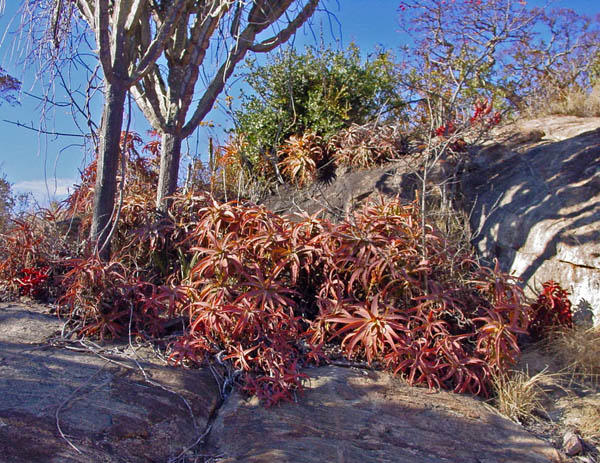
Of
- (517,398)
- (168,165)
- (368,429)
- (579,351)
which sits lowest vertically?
(368,429)

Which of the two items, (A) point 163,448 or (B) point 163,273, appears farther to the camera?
(B) point 163,273

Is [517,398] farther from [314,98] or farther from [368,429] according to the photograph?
[314,98]

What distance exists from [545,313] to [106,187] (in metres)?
4.24

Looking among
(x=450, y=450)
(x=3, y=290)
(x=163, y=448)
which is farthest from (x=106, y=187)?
(x=450, y=450)

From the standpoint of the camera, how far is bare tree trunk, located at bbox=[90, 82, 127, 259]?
445 centimetres

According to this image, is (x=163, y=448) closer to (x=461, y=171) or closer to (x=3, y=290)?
(x=3, y=290)

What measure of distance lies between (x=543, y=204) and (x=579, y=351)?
208cm

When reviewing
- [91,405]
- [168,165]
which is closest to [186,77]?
[168,165]

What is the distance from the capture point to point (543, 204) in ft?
18.6

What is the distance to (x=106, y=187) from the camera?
4.53 metres

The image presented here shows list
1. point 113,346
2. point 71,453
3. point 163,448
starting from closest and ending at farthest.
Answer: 1. point 71,453
2. point 163,448
3. point 113,346

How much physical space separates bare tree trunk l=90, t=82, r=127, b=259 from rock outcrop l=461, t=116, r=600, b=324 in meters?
3.37

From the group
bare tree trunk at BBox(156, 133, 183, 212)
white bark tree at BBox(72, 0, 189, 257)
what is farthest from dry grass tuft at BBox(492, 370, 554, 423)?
bare tree trunk at BBox(156, 133, 183, 212)

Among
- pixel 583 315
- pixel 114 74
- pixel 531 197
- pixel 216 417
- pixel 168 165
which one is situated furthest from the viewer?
pixel 531 197
